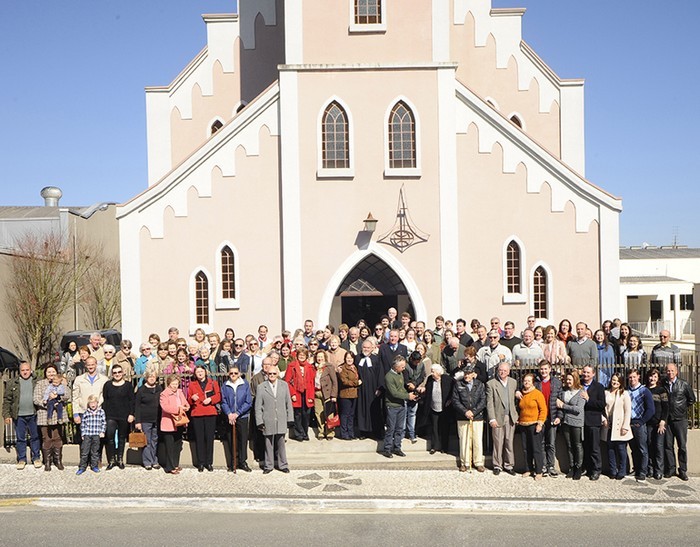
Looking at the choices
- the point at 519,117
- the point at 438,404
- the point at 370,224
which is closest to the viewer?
the point at 438,404

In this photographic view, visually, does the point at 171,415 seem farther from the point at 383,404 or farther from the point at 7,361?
the point at 7,361

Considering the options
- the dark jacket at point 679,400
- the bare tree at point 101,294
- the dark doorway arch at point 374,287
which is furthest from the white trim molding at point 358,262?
the bare tree at point 101,294

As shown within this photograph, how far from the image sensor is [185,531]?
9.65m

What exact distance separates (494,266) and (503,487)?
8984 mm

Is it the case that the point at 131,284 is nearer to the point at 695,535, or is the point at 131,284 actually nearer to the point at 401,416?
the point at 401,416

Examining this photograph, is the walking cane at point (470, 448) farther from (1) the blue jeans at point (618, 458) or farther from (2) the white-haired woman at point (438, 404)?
(1) the blue jeans at point (618, 458)

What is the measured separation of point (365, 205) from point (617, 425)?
9.52 metres

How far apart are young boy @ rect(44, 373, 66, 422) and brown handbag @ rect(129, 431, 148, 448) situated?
1.26 meters

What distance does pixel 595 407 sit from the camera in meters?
11.9

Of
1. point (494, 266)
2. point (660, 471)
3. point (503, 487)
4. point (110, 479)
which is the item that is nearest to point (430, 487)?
point (503, 487)

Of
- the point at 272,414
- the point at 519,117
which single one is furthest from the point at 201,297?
the point at 519,117

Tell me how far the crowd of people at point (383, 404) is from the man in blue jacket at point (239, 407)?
0.9 inches

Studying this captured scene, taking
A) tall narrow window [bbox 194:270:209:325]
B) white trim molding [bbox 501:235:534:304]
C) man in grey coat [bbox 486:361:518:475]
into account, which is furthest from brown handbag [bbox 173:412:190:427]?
white trim molding [bbox 501:235:534:304]

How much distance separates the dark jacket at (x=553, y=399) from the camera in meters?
12.1
